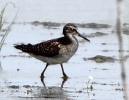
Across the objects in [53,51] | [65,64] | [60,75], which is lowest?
[65,64]

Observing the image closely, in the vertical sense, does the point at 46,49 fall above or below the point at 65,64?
above

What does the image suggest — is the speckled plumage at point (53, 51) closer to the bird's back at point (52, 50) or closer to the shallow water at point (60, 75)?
the bird's back at point (52, 50)

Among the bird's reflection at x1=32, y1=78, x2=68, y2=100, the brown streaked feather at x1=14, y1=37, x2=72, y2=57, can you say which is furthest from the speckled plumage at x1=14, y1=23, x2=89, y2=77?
the bird's reflection at x1=32, y1=78, x2=68, y2=100

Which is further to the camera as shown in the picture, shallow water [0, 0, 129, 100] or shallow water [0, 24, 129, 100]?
shallow water [0, 0, 129, 100]

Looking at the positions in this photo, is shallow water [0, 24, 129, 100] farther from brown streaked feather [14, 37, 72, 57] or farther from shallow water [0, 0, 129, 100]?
brown streaked feather [14, 37, 72, 57]

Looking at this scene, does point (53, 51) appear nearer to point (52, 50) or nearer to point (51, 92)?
point (52, 50)

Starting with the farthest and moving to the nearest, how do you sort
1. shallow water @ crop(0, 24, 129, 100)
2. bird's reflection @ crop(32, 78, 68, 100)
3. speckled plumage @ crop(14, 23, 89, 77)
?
speckled plumage @ crop(14, 23, 89, 77) → shallow water @ crop(0, 24, 129, 100) → bird's reflection @ crop(32, 78, 68, 100)

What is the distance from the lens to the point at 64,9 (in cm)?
1559

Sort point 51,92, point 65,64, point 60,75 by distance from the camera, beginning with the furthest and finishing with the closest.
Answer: point 65,64, point 60,75, point 51,92

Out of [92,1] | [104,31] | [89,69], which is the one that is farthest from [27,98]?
[92,1]

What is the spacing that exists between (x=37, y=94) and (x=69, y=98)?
1.56 ft

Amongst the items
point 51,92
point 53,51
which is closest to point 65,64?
point 53,51

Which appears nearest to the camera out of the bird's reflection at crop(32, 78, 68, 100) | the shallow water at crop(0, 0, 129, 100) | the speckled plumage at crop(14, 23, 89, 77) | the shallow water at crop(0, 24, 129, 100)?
the bird's reflection at crop(32, 78, 68, 100)

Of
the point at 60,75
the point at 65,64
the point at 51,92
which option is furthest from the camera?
the point at 65,64
